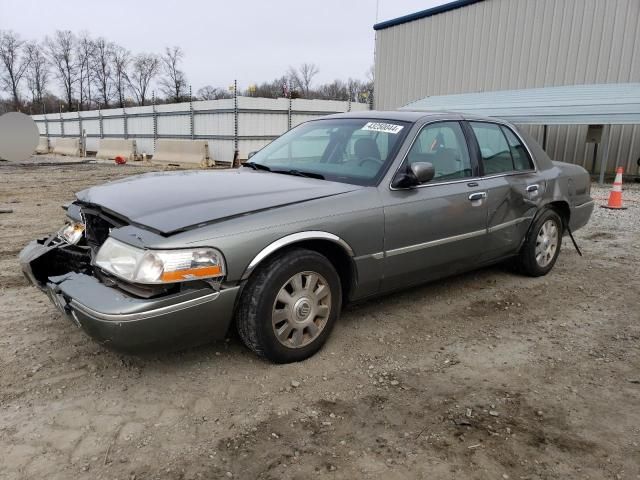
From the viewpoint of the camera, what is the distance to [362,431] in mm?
2529

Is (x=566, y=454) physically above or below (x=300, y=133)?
Answer: below

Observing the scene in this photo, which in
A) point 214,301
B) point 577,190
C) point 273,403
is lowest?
point 273,403

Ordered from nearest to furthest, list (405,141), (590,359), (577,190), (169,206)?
(169,206) < (590,359) < (405,141) < (577,190)

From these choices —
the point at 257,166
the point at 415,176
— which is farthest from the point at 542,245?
the point at 257,166

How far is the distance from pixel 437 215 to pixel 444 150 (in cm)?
61

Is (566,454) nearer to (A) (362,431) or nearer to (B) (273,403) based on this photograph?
(A) (362,431)

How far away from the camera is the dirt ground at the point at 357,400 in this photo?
2291 mm

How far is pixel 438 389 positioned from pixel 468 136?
227 cm

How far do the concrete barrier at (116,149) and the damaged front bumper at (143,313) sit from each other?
70.7 feet

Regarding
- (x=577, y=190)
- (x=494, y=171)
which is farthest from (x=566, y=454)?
(x=577, y=190)

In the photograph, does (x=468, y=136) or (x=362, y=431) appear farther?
(x=468, y=136)

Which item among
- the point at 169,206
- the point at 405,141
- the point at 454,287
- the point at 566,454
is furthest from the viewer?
the point at 454,287

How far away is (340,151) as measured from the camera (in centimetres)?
392

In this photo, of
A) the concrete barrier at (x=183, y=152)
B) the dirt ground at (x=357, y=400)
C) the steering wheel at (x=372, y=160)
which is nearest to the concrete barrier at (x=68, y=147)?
the concrete barrier at (x=183, y=152)
